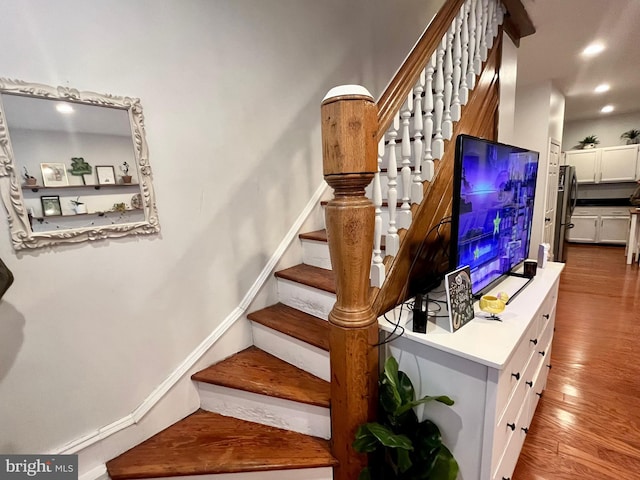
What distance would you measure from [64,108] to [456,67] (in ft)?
5.77

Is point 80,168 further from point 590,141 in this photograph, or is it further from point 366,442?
point 590,141

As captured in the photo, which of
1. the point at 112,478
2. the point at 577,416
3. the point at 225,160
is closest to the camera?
the point at 112,478

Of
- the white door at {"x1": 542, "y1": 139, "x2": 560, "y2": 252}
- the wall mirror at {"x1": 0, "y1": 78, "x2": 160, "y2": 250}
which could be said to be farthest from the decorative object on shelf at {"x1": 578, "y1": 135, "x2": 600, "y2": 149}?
the wall mirror at {"x1": 0, "y1": 78, "x2": 160, "y2": 250}

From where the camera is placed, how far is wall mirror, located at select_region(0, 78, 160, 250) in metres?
1.01

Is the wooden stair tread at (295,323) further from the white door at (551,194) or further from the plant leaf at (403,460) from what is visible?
the white door at (551,194)

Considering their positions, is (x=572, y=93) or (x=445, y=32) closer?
(x=445, y=32)

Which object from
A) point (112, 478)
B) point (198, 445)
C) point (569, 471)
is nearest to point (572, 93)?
point (569, 471)

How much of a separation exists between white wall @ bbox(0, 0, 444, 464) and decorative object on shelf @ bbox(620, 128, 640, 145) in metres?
7.37

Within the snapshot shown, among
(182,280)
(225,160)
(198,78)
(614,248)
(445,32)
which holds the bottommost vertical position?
(614,248)

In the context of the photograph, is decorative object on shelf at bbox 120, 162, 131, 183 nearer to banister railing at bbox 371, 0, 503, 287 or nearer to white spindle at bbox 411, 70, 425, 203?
banister railing at bbox 371, 0, 503, 287

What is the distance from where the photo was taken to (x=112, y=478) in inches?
47.8

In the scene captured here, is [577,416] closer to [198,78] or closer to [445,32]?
[445,32]

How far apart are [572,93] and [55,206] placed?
6110 mm

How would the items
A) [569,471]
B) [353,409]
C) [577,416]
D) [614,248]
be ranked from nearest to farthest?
1. [353,409]
2. [569,471]
3. [577,416]
4. [614,248]
